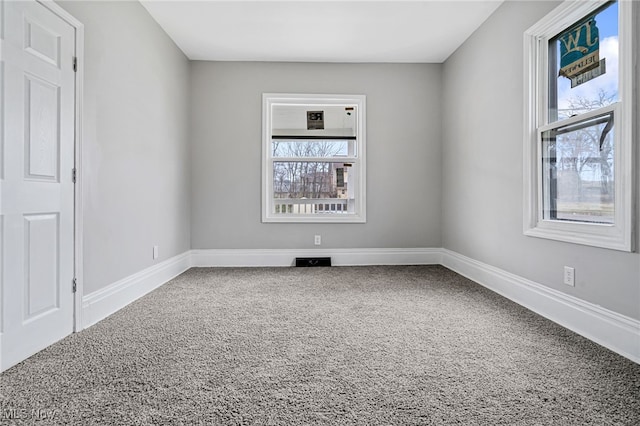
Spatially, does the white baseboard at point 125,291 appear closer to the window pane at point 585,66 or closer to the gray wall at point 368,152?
the gray wall at point 368,152

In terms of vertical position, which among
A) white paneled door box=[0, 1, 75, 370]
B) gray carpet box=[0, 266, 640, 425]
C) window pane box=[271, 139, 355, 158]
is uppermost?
window pane box=[271, 139, 355, 158]

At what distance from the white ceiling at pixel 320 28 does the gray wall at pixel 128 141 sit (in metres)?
0.36

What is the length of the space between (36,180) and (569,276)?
3.21m

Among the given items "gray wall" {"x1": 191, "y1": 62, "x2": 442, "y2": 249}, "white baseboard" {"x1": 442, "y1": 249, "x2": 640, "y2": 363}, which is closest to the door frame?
"gray wall" {"x1": 191, "y1": 62, "x2": 442, "y2": 249}

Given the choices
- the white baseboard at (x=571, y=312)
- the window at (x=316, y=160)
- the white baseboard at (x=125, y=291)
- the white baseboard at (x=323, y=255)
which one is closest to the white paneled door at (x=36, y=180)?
the white baseboard at (x=125, y=291)

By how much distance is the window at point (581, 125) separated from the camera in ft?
6.07

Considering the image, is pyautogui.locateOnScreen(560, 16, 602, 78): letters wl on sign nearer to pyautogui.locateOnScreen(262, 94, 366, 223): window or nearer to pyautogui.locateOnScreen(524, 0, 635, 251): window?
pyautogui.locateOnScreen(524, 0, 635, 251): window

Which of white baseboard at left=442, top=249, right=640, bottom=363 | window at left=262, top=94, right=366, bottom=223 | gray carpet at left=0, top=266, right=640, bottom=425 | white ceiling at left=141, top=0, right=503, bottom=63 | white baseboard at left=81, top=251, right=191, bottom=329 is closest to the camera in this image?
gray carpet at left=0, top=266, right=640, bottom=425

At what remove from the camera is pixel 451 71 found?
4047 mm

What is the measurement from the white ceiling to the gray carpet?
8.42ft

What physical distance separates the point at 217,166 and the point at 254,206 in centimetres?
67

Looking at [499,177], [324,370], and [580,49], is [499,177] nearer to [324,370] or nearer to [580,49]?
[580,49]

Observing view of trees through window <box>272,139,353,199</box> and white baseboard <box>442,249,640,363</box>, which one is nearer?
white baseboard <box>442,249,640,363</box>

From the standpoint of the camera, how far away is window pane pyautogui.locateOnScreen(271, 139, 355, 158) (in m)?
4.38
